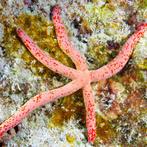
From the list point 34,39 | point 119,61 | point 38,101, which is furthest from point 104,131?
point 34,39

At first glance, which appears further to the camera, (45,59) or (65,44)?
(65,44)

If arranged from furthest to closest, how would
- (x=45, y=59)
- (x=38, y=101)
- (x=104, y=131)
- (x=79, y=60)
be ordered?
(x=104, y=131) → (x=79, y=60) → (x=45, y=59) → (x=38, y=101)

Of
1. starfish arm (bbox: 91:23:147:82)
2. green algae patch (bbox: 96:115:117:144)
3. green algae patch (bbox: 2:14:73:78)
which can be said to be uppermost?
green algae patch (bbox: 2:14:73:78)

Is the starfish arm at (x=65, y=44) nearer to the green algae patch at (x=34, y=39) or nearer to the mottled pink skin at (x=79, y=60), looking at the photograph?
the mottled pink skin at (x=79, y=60)

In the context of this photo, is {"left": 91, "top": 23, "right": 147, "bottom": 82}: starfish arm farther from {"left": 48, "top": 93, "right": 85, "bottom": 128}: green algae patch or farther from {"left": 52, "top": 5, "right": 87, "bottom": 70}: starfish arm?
{"left": 48, "top": 93, "right": 85, "bottom": 128}: green algae patch

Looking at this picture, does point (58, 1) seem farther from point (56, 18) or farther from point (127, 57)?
point (127, 57)

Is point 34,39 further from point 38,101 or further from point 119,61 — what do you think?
point 119,61

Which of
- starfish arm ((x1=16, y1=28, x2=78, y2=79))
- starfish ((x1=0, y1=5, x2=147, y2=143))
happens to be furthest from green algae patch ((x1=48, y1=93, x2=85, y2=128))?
starfish arm ((x1=16, y1=28, x2=78, y2=79))
